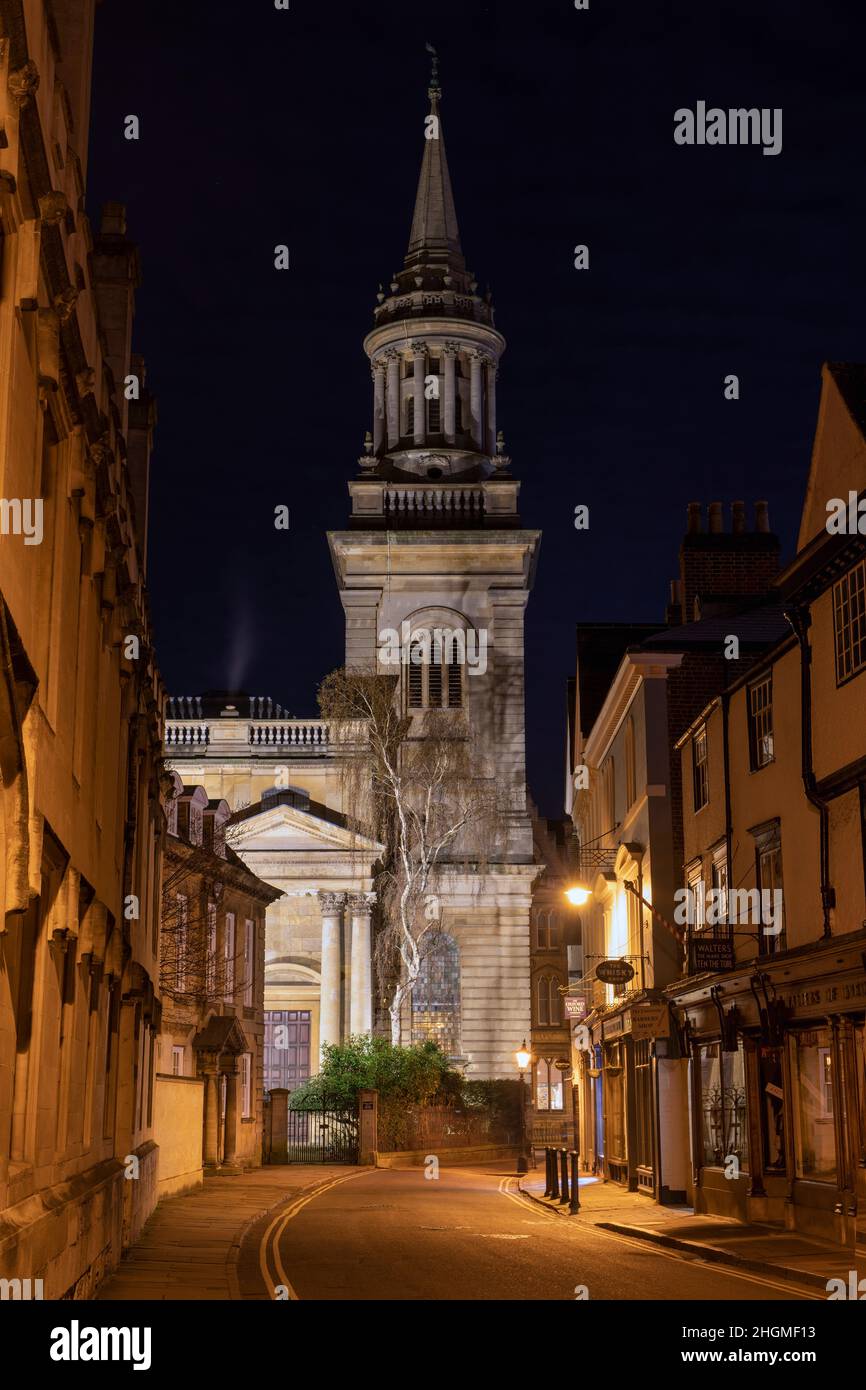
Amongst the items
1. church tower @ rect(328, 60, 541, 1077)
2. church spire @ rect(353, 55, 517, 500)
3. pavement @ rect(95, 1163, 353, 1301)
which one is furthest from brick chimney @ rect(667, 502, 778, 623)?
church spire @ rect(353, 55, 517, 500)

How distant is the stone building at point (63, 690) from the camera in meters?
9.55

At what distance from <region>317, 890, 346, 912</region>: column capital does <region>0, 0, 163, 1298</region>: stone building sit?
3544 cm

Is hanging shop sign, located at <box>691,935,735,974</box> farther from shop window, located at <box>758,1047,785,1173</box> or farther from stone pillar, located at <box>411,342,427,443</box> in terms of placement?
stone pillar, located at <box>411,342,427,443</box>

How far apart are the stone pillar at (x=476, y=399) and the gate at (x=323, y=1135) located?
101 ft

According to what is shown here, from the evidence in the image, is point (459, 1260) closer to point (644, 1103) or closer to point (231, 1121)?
point (644, 1103)

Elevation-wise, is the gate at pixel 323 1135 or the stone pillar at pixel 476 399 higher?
the stone pillar at pixel 476 399

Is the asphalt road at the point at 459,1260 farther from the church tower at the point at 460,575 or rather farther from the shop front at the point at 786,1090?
the church tower at the point at 460,575

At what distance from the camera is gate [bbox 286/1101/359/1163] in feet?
148

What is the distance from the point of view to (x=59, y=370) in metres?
11.4

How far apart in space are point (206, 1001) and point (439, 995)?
2537cm

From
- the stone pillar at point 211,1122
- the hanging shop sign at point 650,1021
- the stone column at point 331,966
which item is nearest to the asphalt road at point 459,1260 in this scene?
the hanging shop sign at point 650,1021

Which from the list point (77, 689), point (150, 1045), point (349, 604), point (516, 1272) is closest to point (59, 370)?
point (77, 689)
